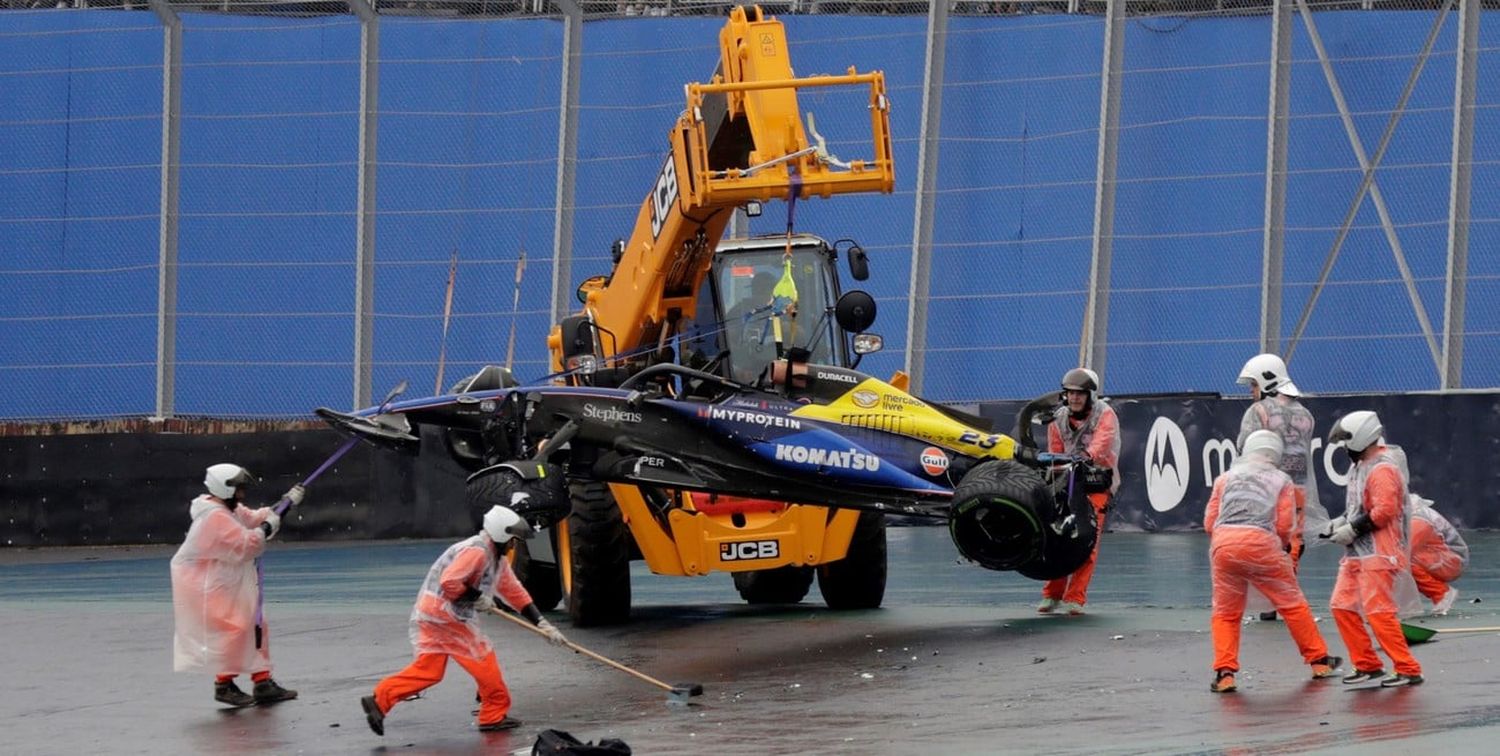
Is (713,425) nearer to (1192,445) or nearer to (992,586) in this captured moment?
(992,586)

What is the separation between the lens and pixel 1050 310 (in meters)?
23.8

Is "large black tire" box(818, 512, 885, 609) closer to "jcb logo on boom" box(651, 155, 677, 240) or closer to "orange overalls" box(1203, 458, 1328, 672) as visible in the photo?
"jcb logo on boom" box(651, 155, 677, 240)

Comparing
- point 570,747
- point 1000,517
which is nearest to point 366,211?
point 1000,517

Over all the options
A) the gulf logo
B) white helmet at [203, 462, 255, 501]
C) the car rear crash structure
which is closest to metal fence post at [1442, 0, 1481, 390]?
the car rear crash structure

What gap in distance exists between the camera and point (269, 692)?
536 inches

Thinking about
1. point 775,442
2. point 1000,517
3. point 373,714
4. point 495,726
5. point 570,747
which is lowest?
point 495,726

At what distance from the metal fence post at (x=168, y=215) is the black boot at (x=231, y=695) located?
40.5 ft

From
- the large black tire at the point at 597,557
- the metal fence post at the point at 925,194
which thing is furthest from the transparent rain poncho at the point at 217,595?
the metal fence post at the point at 925,194

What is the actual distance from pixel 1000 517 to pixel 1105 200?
10586 mm

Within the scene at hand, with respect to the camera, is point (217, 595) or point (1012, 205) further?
point (1012, 205)

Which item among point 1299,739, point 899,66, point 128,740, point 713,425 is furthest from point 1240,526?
point 899,66

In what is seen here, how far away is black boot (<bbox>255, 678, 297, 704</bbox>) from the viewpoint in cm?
1362

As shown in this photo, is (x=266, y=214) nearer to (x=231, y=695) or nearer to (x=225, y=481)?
(x=225, y=481)

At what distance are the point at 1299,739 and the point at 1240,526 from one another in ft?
6.88
